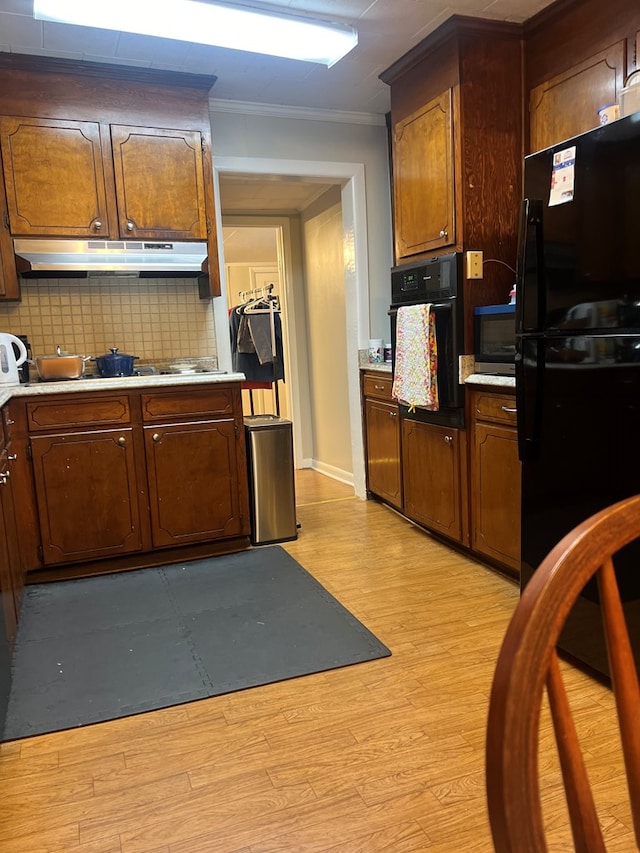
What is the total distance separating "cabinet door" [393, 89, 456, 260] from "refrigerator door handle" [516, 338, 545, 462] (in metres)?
1.07

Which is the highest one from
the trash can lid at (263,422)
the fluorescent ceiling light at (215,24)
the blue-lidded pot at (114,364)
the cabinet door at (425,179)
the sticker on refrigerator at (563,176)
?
the fluorescent ceiling light at (215,24)

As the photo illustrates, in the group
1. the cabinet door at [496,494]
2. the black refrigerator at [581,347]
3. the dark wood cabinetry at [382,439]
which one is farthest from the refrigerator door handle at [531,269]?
the dark wood cabinetry at [382,439]

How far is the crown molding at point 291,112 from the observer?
3.55 m

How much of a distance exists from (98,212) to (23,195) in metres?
0.34

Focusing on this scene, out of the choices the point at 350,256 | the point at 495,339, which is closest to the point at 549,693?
the point at 495,339

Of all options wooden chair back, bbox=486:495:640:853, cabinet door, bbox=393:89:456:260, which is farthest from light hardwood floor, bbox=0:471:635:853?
cabinet door, bbox=393:89:456:260

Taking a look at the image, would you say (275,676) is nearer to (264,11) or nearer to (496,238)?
(496,238)

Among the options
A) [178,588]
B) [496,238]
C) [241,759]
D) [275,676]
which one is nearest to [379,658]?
[275,676]

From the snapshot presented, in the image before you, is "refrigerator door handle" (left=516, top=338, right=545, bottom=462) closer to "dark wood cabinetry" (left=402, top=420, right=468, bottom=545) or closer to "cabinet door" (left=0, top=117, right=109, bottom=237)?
"dark wood cabinetry" (left=402, top=420, right=468, bottom=545)

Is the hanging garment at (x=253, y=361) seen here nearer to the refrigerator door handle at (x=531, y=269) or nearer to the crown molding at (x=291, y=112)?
the crown molding at (x=291, y=112)

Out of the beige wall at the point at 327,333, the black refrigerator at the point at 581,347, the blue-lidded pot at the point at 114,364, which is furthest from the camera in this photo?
the beige wall at the point at 327,333

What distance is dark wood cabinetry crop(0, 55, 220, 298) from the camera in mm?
2928

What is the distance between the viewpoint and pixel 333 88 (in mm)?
3438

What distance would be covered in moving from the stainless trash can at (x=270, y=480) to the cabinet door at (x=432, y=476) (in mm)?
653
